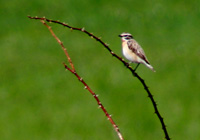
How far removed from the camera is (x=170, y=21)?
16.2 meters

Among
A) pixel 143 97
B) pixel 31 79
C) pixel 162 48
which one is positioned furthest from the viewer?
pixel 162 48

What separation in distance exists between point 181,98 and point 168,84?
59 cm

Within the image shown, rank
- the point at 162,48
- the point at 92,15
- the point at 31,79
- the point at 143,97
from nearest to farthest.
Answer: the point at 143,97 < the point at 31,79 < the point at 162,48 < the point at 92,15

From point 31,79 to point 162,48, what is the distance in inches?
129

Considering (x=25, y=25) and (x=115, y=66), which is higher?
(x=25, y=25)

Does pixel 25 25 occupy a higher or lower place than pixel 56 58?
higher

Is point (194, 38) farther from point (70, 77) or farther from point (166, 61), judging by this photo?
point (70, 77)

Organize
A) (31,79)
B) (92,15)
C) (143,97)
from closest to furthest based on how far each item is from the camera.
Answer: (143,97) → (31,79) → (92,15)

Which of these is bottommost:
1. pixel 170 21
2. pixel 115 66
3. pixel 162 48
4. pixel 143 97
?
pixel 143 97

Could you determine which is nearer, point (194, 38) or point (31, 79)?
point (31, 79)

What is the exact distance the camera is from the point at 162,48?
15.3 m

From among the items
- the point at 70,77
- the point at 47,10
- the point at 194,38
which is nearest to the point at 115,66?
the point at 70,77

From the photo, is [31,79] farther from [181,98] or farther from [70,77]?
[181,98]

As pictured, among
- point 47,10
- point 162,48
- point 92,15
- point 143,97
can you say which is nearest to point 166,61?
point 162,48
